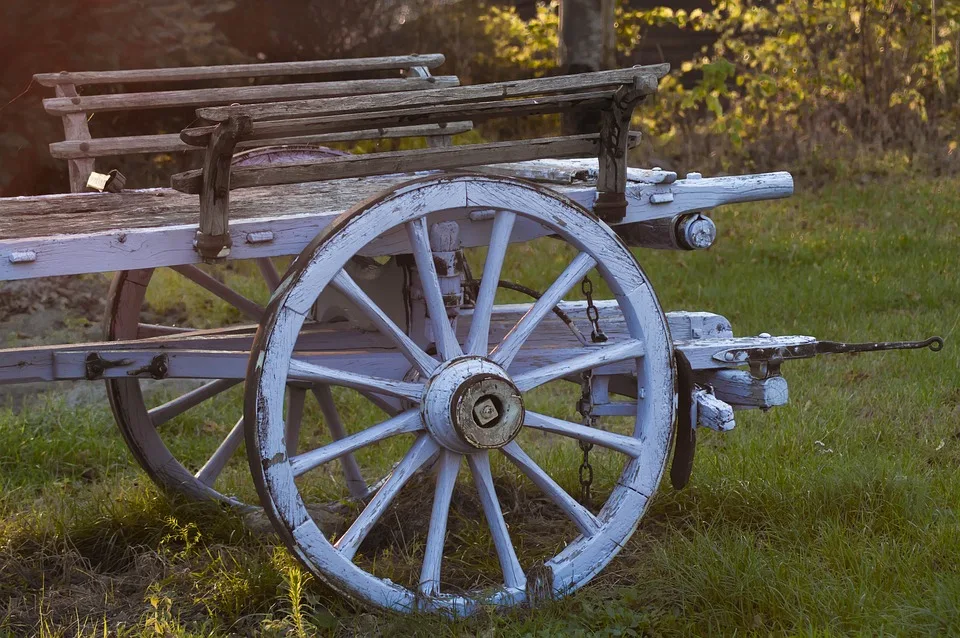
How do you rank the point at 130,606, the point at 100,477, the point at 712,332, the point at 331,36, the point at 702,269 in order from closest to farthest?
the point at 130,606 → the point at 712,332 → the point at 100,477 → the point at 702,269 → the point at 331,36

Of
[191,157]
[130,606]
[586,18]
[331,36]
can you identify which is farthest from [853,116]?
[130,606]

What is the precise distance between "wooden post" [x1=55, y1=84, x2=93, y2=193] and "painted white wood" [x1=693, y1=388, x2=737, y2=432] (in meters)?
2.25

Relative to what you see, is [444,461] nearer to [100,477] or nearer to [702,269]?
[100,477]

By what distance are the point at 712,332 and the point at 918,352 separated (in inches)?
91.9

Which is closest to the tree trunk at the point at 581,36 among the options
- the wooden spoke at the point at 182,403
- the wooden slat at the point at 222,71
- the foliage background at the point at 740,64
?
the foliage background at the point at 740,64

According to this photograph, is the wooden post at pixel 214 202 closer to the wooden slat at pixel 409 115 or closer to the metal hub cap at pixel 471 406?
the wooden slat at pixel 409 115

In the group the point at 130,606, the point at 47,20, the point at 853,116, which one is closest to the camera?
the point at 130,606

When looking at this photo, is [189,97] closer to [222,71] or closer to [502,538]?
[222,71]

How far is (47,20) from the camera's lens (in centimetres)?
686

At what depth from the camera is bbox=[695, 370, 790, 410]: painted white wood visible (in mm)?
3156

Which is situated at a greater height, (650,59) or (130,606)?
(650,59)

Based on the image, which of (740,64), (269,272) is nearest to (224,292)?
(269,272)

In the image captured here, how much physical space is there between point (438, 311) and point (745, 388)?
955mm

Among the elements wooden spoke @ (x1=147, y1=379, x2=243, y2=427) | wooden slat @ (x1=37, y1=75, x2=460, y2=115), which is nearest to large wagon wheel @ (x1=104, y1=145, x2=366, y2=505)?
wooden spoke @ (x1=147, y1=379, x2=243, y2=427)
